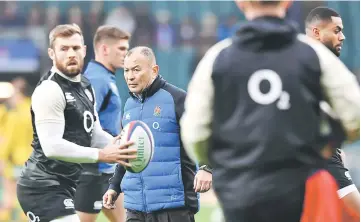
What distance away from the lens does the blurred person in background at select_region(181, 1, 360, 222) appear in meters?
3.71

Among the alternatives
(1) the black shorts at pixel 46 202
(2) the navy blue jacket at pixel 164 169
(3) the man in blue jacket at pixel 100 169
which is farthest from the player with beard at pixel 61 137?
(3) the man in blue jacket at pixel 100 169

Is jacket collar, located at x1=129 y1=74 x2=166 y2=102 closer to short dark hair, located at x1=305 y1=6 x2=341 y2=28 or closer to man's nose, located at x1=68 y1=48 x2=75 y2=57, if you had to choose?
man's nose, located at x1=68 y1=48 x2=75 y2=57

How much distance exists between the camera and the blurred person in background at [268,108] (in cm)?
371

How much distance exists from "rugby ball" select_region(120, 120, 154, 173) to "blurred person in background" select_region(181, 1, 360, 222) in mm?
2014

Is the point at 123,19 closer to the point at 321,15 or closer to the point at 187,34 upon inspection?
the point at 187,34

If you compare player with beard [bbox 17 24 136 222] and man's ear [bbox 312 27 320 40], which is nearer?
player with beard [bbox 17 24 136 222]

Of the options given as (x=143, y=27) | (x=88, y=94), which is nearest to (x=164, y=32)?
(x=143, y=27)

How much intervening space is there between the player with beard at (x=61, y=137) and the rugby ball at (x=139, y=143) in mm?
161

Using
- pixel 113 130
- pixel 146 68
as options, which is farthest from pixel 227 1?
pixel 146 68

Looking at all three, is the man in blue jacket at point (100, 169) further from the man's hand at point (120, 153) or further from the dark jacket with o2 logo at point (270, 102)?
the dark jacket with o2 logo at point (270, 102)

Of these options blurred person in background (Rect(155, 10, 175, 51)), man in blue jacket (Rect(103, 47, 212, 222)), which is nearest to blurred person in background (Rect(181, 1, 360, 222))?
man in blue jacket (Rect(103, 47, 212, 222))

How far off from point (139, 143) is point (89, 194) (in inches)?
108

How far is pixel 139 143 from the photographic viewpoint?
5867mm

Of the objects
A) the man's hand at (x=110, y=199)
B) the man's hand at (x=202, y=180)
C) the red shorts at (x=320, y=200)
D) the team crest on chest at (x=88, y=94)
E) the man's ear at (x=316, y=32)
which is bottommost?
the man's hand at (x=110, y=199)
